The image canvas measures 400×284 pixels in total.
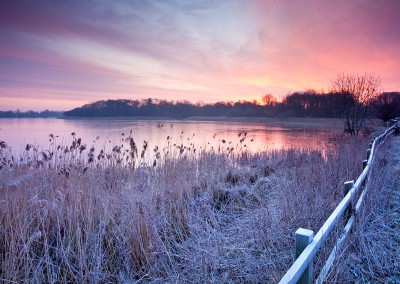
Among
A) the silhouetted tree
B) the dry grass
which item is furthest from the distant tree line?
the dry grass

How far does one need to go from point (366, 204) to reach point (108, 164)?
6015 mm

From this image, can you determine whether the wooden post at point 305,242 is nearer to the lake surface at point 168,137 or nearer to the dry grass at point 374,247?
the dry grass at point 374,247

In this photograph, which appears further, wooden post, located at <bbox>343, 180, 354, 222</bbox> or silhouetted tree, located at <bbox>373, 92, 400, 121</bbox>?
silhouetted tree, located at <bbox>373, 92, 400, 121</bbox>

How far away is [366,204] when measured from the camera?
3670 mm

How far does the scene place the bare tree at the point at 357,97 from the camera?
62.5 ft

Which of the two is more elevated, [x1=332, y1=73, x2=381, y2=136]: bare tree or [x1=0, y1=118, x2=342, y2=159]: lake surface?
[x1=332, y1=73, x2=381, y2=136]: bare tree

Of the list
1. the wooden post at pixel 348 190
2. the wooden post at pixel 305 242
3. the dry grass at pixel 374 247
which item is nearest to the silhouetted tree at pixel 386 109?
the dry grass at pixel 374 247

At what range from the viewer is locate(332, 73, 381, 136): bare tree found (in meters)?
19.0

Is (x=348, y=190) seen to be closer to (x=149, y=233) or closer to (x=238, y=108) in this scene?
(x=149, y=233)

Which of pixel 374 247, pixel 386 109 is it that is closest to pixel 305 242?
pixel 374 247

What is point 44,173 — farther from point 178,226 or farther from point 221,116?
point 221,116

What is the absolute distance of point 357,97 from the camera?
1945 cm

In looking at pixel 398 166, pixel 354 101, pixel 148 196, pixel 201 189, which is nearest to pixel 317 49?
pixel 354 101

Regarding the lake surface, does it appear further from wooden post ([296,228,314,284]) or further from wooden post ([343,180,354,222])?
wooden post ([296,228,314,284])
